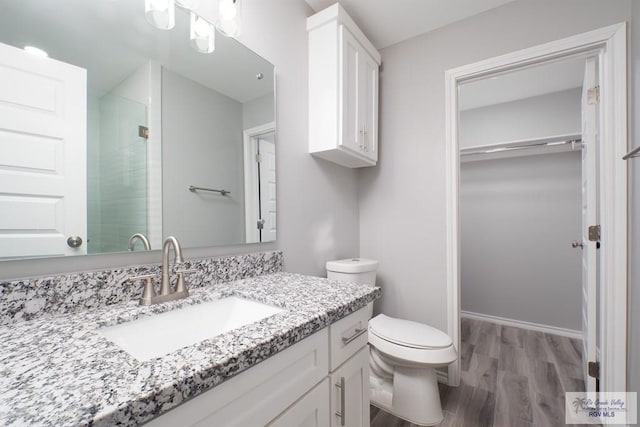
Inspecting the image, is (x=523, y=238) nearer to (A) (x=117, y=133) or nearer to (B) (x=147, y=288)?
(B) (x=147, y=288)

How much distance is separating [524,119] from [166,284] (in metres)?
3.46

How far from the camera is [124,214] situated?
2.89 ft

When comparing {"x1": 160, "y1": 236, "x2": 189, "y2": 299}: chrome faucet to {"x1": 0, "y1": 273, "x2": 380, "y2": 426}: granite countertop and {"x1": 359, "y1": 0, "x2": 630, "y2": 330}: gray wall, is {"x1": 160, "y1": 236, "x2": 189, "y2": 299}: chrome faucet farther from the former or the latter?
{"x1": 359, "y1": 0, "x2": 630, "y2": 330}: gray wall

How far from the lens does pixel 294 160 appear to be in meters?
1.57

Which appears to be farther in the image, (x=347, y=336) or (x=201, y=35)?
(x=201, y=35)

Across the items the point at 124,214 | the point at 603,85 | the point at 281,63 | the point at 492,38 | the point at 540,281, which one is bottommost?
the point at 540,281

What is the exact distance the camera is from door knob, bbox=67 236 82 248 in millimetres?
773

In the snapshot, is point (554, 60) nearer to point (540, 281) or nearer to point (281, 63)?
point (281, 63)

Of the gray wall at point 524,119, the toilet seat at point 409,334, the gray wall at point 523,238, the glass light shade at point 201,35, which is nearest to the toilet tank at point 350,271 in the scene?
the toilet seat at point 409,334

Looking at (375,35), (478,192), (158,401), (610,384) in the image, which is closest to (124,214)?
(158,401)

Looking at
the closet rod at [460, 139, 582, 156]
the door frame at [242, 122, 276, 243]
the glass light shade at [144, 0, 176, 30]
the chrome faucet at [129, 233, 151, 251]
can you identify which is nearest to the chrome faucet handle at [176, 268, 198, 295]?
the chrome faucet at [129, 233, 151, 251]

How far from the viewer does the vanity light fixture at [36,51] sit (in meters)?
0.71

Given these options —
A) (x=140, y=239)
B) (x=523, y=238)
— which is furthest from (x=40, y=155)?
(x=523, y=238)

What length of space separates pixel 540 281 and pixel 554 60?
212 cm
